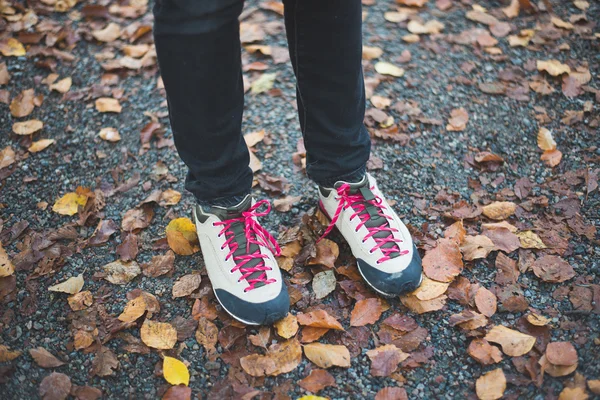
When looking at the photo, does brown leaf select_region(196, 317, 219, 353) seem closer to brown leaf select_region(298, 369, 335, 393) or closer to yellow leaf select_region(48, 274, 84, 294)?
brown leaf select_region(298, 369, 335, 393)

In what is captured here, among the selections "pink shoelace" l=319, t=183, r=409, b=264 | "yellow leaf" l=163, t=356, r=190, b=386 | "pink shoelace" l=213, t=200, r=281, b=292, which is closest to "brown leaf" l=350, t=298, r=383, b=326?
"pink shoelace" l=319, t=183, r=409, b=264

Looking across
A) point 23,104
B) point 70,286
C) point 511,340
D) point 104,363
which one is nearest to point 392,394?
point 511,340

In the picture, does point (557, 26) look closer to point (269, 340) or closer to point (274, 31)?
point (274, 31)

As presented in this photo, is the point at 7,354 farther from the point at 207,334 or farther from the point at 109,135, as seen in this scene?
the point at 109,135

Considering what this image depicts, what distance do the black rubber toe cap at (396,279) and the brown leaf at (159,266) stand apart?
63cm

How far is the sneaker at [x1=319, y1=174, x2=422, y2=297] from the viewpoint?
1.53 metres

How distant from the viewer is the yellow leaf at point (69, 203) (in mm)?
1876

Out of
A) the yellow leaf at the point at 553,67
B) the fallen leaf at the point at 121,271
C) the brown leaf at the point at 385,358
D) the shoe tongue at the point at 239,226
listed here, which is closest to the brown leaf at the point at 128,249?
the fallen leaf at the point at 121,271

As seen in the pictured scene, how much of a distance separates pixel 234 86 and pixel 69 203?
0.97 metres

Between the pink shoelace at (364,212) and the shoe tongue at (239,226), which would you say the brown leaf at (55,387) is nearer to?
the shoe tongue at (239,226)

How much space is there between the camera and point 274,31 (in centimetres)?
266

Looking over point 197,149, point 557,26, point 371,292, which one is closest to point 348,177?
point 371,292

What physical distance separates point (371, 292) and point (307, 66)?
70 cm

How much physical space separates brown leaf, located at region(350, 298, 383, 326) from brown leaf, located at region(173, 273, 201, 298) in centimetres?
49
